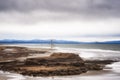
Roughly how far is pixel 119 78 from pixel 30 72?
10.1 metres

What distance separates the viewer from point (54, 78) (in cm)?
2927

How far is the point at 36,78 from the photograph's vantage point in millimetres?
29172

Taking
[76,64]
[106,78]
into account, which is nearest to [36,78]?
[106,78]

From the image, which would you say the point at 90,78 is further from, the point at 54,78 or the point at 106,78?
the point at 54,78

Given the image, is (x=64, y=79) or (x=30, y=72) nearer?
(x=64, y=79)

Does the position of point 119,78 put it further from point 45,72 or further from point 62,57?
point 62,57

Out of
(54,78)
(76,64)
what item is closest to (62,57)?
(76,64)

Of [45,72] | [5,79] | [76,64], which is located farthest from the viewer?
[76,64]

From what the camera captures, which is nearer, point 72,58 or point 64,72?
point 64,72

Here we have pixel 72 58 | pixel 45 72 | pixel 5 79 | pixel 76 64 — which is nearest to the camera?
pixel 5 79

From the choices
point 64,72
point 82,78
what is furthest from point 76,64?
point 82,78

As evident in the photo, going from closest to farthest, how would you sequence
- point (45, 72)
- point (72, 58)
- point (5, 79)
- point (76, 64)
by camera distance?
1. point (5, 79)
2. point (45, 72)
3. point (76, 64)
4. point (72, 58)

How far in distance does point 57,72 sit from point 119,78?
286 inches

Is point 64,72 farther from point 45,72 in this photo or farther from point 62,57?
point 62,57
